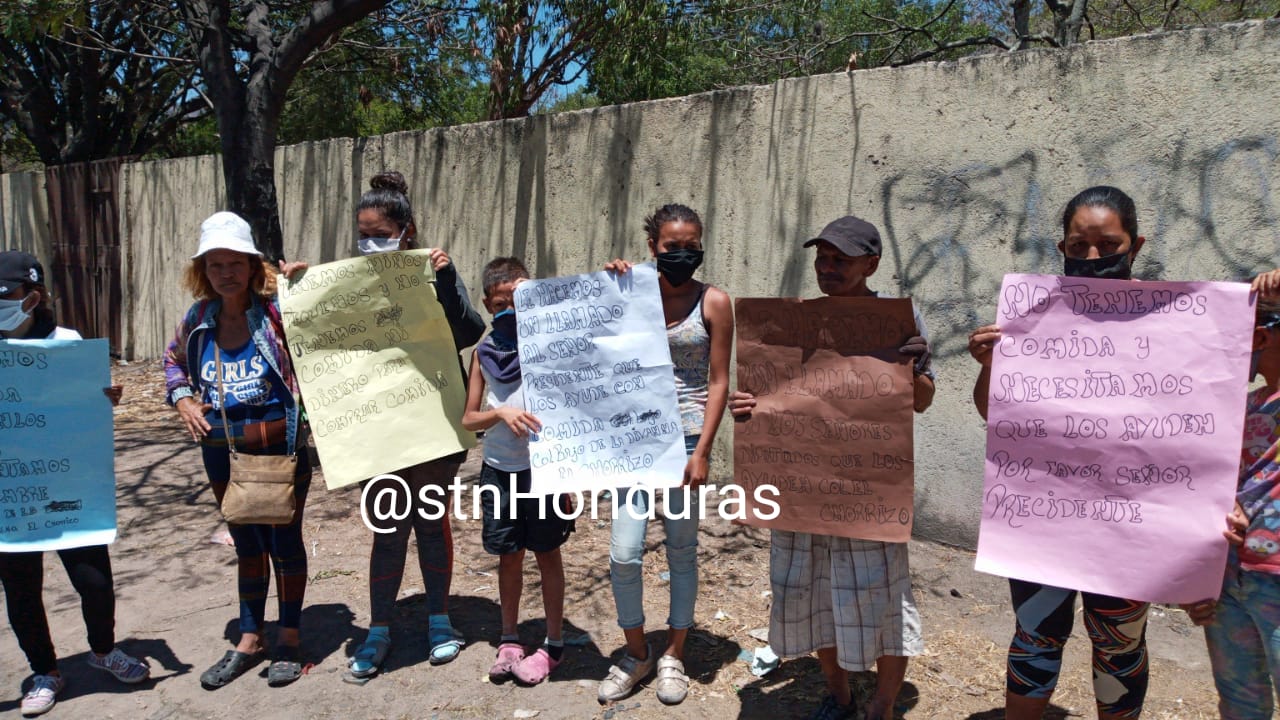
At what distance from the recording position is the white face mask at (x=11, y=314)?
326cm

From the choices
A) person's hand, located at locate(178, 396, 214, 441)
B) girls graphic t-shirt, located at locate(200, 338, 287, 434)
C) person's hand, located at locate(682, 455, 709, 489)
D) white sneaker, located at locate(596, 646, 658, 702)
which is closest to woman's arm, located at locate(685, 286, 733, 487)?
person's hand, located at locate(682, 455, 709, 489)

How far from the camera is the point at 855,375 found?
9.21 ft

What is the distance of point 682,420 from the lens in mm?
3209

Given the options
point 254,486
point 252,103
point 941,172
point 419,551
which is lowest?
point 419,551

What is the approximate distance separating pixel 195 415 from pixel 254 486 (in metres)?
0.37

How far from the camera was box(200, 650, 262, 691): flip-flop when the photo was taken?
352 cm

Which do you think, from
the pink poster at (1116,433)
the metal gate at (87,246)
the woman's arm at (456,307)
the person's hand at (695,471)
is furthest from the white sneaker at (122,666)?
the metal gate at (87,246)

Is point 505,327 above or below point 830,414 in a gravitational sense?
above

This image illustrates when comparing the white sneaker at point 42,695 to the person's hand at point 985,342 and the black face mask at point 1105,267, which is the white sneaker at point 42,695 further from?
the black face mask at point 1105,267

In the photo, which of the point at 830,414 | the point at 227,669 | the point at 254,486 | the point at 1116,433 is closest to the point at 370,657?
the point at 227,669

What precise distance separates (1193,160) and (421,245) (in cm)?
524

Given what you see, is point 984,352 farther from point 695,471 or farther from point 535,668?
point 535,668

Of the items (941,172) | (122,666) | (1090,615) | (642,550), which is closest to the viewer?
(1090,615)

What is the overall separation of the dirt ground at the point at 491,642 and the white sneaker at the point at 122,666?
Result: 47 mm
